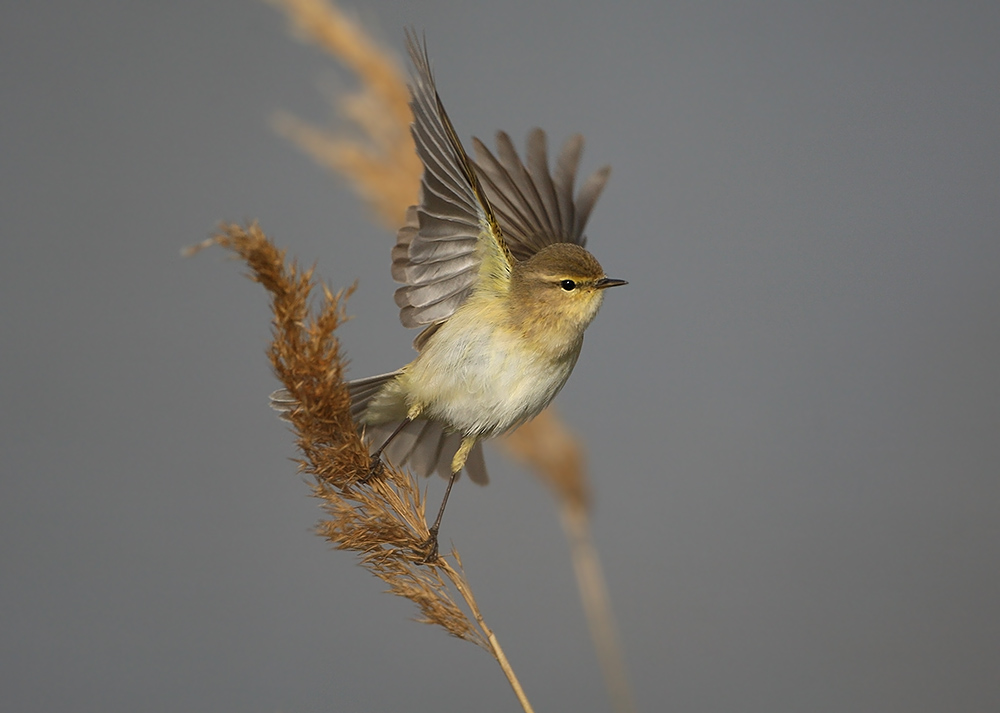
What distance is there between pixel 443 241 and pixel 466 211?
0.05m

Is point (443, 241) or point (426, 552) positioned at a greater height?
point (443, 241)

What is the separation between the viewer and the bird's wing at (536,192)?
117cm

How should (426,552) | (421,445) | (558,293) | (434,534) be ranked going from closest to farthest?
(426,552) < (434,534) < (558,293) < (421,445)

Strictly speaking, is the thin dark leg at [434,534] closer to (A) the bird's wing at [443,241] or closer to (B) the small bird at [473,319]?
(B) the small bird at [473,319]

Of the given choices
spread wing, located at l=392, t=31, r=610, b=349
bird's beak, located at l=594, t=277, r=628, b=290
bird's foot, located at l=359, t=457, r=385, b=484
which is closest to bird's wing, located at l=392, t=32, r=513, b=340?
spread wing, located at l=392, t=31, r=610, b=349

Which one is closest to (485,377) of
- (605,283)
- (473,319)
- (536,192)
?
(473,319)

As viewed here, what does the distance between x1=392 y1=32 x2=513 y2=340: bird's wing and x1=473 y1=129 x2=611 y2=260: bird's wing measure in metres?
0.19

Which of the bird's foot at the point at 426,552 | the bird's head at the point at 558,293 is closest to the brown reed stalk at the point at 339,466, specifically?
the bird's foot at the point at 426,552

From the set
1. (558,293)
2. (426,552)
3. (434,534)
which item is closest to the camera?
(426,552)

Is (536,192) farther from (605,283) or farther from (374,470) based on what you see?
(374,470)

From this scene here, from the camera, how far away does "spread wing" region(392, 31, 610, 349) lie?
86cm

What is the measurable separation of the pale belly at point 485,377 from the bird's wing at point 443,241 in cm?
5

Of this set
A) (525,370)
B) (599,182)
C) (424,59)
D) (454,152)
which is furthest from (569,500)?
(424,59)

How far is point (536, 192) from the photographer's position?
3.92ft
